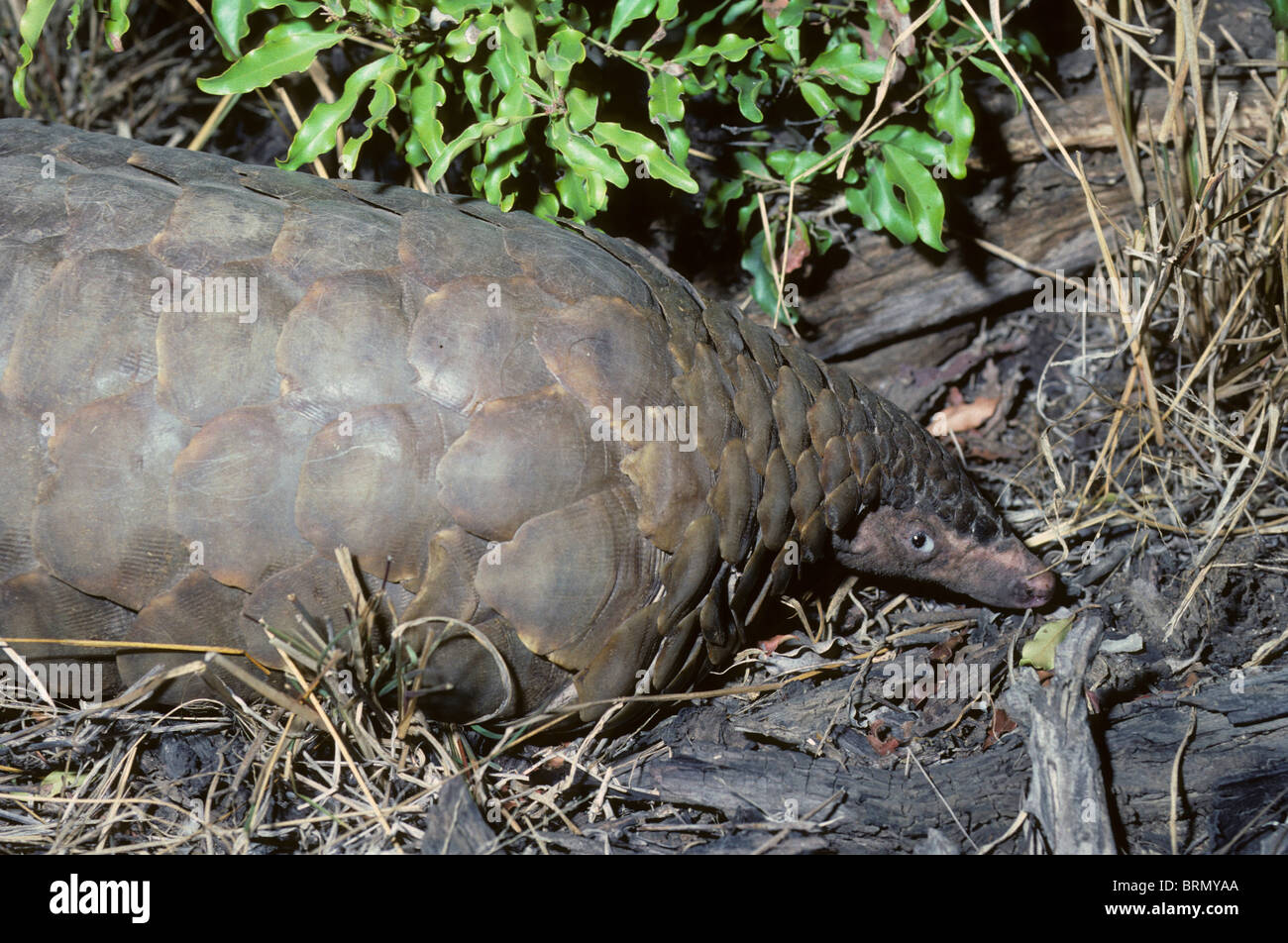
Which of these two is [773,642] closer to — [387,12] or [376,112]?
[376,112]

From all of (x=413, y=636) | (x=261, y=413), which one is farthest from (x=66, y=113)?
A: (x=413, y=636)

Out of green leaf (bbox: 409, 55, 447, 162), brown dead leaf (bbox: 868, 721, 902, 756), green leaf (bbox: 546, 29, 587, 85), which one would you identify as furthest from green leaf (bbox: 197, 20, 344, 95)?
brown dead leaf (bbox: 868, 721, 902, 756)

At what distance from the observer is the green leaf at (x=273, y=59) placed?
7.87ft

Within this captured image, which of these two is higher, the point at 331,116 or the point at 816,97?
the point at 816,97

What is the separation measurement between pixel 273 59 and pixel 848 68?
1487 mm

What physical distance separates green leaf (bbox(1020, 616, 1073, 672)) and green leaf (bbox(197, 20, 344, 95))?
2358mm

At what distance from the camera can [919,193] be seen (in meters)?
2.71

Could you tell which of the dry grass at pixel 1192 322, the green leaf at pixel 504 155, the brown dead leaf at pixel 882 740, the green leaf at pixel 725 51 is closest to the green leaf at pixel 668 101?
the green leaf at pixel 725 51

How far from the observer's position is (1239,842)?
2072mm

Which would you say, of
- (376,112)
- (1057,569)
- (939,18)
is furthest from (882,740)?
(376,112)

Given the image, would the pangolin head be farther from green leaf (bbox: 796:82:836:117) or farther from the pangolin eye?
green leaf (bbox: 796:82:836:117)

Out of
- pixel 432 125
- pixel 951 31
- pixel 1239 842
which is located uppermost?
pixel 951 31

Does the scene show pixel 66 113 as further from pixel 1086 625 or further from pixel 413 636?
pixel 1086 625

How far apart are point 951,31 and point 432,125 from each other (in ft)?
4.99
